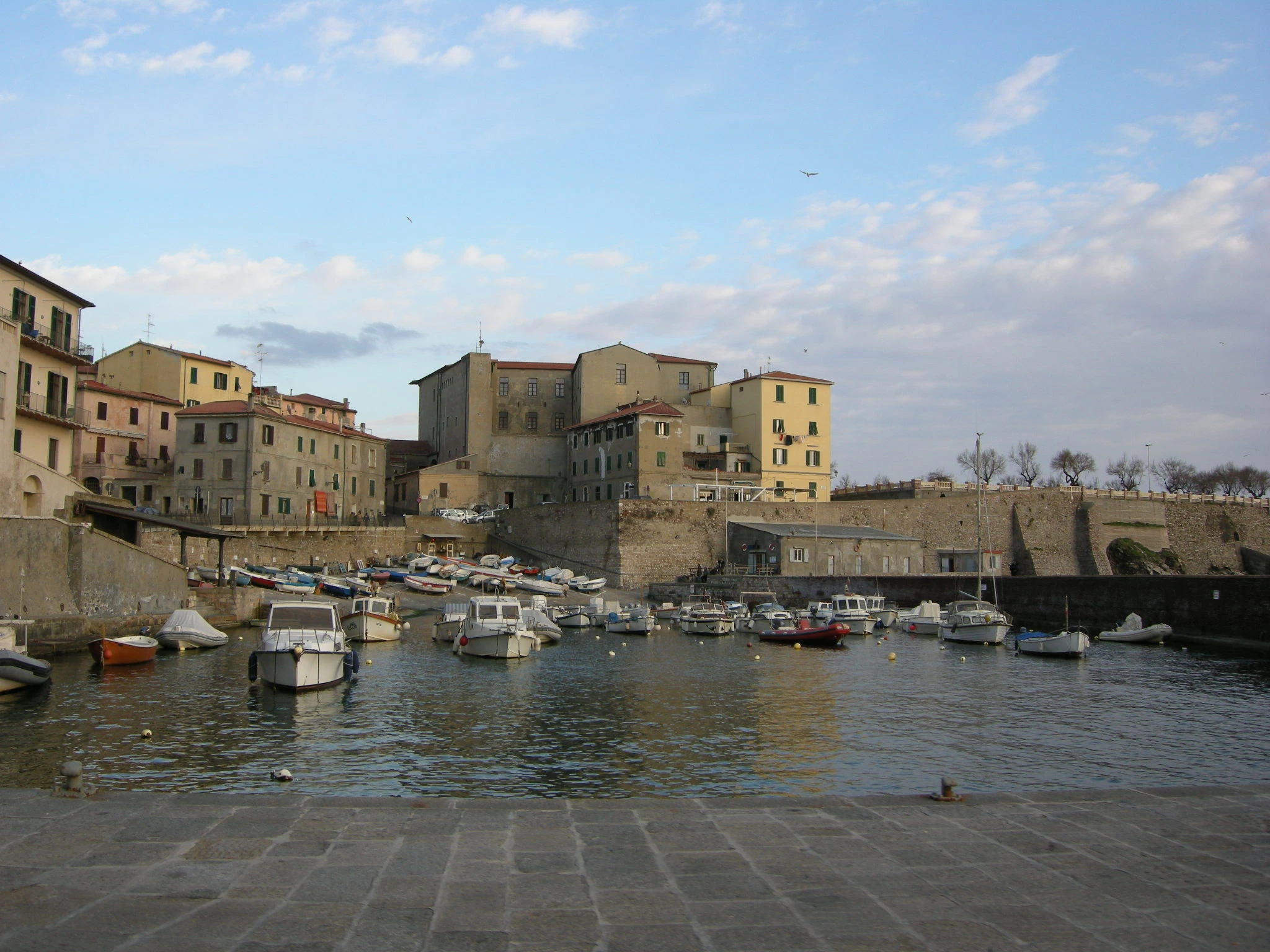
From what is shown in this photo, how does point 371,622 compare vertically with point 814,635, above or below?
above

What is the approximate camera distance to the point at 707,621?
45500 millimetres

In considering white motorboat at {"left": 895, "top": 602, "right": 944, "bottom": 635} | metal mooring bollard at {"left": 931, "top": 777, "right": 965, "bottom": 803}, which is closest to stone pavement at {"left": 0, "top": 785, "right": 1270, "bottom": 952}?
metal mooring bollard at {"left": 931, "top": 777, "right": 965, "bottom": 803}

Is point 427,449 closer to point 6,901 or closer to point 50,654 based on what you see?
point 50,654

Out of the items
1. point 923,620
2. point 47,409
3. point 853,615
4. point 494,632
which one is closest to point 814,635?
point 853,615

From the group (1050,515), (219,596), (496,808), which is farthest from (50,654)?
(1050,515)

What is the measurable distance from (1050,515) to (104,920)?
74325 millimetres

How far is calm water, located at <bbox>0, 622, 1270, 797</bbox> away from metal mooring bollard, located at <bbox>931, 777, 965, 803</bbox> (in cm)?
613

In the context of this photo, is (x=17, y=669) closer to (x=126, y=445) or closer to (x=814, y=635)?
(x=814, y=635)

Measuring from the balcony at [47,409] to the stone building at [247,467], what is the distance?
17805 millimetres

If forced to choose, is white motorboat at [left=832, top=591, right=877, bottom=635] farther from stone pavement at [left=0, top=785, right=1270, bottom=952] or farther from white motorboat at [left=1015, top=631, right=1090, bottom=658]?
stone pavement at [left=0, top=785, right=1270, bottom=952]

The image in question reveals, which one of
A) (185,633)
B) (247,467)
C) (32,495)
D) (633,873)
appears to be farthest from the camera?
(247,467)

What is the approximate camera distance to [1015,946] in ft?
18.5

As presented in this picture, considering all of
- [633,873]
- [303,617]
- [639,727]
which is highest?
[303,617]

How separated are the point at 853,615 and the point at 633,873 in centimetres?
4153
